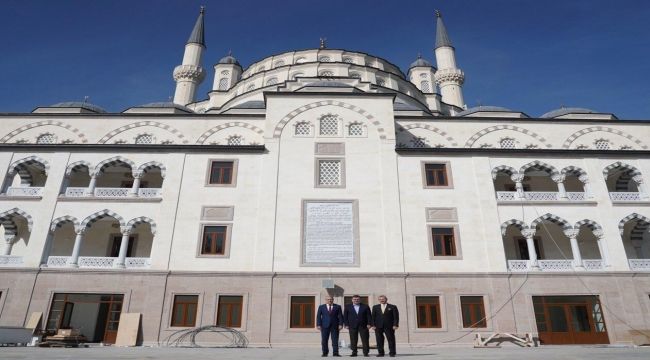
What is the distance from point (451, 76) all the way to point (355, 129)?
21094mm


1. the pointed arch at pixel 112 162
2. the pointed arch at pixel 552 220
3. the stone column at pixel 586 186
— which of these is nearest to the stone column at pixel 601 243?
the pointed arch at pixel 552 220

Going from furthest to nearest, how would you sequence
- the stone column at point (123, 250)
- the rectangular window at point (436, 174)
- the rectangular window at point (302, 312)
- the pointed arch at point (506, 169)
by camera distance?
the pointed arch at point (506, 169) < the rectangular window at point (436, 174) < the stone column at point (123, 250) < the rectangular window at point (302, 312)

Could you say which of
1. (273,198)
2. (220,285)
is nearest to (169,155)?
(273,198)

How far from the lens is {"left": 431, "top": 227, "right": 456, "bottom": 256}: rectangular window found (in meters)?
17.2

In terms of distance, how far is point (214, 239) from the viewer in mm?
17219

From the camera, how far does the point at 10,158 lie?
18688 millimetres

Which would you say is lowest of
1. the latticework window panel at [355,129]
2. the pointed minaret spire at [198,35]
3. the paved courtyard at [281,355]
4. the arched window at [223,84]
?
the paved courtyard at [281,355]

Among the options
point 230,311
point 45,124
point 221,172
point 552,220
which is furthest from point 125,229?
point 552,220

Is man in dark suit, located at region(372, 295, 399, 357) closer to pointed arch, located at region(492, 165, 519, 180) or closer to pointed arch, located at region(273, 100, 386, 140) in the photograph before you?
pointed arch, located at region(273, 100, 386, 140)

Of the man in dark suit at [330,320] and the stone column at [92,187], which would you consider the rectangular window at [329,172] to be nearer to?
the man in dark suit at [330,320]

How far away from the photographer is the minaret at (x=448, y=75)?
121 feet

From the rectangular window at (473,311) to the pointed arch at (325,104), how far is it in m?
7.83

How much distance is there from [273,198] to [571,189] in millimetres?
14429

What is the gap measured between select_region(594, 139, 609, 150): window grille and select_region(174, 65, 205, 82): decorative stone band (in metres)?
30.3
